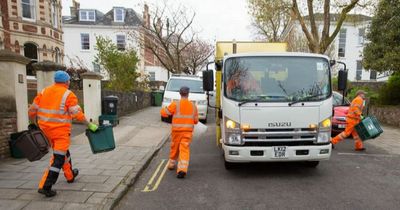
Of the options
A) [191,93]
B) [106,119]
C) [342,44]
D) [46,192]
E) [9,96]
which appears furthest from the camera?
[342,44]

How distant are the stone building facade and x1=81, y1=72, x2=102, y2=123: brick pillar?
32.1ft

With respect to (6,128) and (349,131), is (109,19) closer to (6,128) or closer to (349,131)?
(6,128)

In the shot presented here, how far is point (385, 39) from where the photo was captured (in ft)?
42.7

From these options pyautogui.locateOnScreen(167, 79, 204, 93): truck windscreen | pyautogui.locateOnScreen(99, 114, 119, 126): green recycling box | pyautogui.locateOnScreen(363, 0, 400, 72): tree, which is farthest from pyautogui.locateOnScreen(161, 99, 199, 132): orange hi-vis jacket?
pyautogui.locateOnScreen(363, 0, 400, 72): tree

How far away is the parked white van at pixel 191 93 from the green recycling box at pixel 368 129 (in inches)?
254

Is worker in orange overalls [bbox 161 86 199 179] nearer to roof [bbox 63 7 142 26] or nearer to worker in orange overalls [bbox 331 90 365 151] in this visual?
worker in orange overalls [bbox 331 90 365 151]

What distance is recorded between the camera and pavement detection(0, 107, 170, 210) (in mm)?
4004

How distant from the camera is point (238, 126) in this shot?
5094 mm

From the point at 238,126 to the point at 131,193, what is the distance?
6.87 feet

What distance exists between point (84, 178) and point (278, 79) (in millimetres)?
3852

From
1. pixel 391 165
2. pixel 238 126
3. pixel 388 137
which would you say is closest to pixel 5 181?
pixel 238 126

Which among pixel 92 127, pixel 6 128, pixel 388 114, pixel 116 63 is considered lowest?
pixel 388 114

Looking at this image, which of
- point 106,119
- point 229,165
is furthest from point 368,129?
point 106,119

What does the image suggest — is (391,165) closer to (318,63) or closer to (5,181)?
(318,63)
